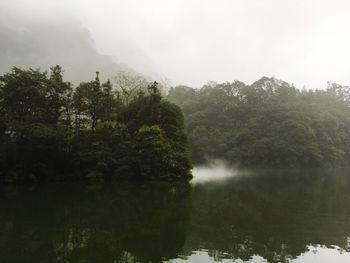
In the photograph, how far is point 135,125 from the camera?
43875 mm

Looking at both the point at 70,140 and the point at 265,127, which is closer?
the point at 70,140

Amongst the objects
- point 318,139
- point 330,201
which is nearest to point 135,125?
point 330,201

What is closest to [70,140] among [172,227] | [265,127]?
[172,227]

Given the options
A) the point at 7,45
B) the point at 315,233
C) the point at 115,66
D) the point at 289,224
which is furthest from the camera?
the point at 115,66

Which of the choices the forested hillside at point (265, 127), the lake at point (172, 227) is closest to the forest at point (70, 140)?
the lake at point (172, 227)

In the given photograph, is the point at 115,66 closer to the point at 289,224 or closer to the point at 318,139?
the point at 318,139

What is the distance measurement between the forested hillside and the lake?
42091mm

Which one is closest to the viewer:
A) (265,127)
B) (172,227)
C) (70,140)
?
(172,227)

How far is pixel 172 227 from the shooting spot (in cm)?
1795

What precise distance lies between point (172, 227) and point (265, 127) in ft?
195

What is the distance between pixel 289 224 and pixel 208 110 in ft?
200

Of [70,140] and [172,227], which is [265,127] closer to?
[70,140]

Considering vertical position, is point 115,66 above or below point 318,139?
above

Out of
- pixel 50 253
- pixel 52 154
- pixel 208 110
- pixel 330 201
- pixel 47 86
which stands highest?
pixel 208 110
